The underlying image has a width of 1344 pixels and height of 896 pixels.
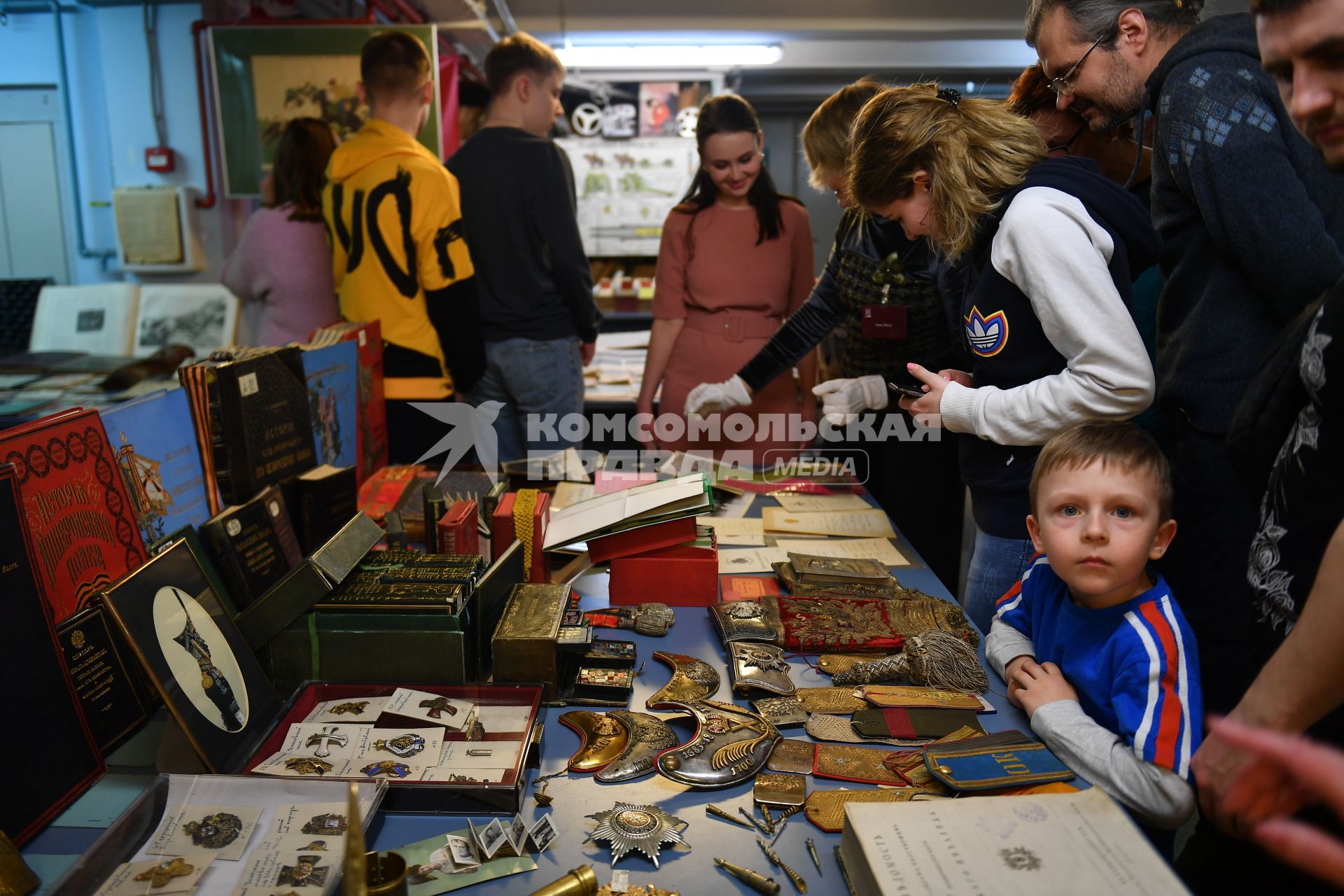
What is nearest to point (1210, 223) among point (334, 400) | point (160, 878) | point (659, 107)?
point (160, 878)

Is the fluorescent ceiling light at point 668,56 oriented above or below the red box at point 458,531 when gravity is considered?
above

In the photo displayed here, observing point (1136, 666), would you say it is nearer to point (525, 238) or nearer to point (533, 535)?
point (533, 535)

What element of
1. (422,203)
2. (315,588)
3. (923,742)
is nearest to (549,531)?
(315,588)

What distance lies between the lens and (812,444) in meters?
3.44

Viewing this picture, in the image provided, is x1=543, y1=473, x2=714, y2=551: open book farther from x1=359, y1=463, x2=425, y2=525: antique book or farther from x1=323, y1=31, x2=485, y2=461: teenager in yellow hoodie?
x1=323, y1=31, x2=485, y2=461: teenager in yellow hoodie

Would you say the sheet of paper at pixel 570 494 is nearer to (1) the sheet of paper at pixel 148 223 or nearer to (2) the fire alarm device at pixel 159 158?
(1) the sheet of paper at pixel 148 223

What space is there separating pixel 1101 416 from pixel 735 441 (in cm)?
177

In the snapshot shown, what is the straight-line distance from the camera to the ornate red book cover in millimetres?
1231

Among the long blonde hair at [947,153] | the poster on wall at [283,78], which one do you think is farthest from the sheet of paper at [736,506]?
the poster on wall at [283,78]

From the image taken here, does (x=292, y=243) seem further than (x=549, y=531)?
Yes

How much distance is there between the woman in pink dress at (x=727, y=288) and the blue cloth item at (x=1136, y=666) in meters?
1.64

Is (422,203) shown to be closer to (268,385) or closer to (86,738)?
(268,385)

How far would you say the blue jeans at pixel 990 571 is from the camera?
174 cm

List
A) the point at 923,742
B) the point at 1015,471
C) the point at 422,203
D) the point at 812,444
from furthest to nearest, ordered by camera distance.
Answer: the point at 812,444 → the point at 422,203 → the point at 1015,471 → the point at 923,742
